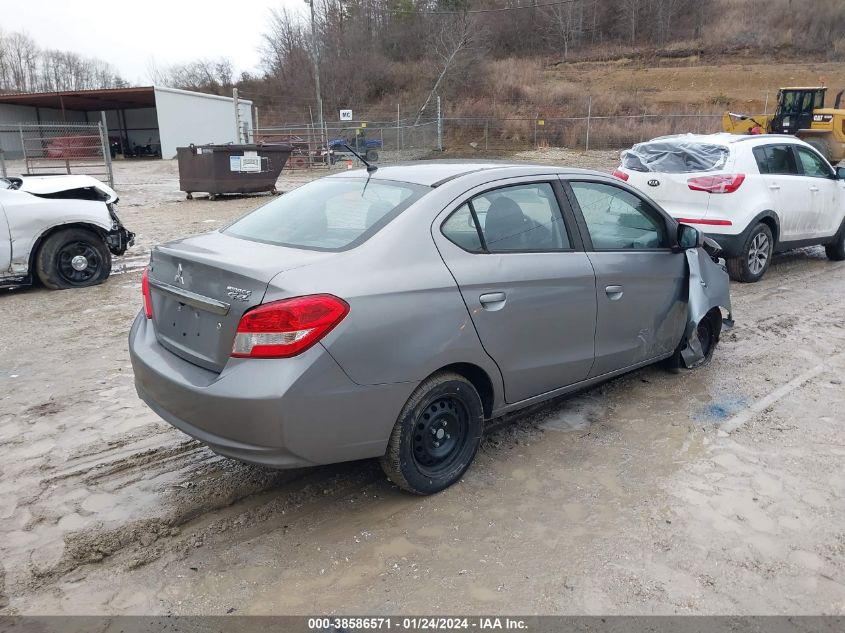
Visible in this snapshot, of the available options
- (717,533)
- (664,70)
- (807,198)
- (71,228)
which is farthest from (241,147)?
(664,70)

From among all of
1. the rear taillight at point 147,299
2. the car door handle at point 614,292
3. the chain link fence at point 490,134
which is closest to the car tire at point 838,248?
the car door handle at point 614,292

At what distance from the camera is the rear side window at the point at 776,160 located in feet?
25.7

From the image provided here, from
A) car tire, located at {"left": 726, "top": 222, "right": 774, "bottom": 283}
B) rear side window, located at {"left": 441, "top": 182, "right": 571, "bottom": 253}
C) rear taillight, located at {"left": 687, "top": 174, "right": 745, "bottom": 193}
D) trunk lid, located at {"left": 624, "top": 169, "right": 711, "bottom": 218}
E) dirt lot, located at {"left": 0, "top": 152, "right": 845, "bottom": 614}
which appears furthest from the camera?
car tire, located at {"left": 726, "top": 222, "right": 774, "bottom": 283}

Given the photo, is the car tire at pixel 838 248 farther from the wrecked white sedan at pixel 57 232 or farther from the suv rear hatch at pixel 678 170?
the wrecked white sedan at pixel 57 232

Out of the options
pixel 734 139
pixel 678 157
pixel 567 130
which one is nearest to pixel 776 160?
pixel 734 139

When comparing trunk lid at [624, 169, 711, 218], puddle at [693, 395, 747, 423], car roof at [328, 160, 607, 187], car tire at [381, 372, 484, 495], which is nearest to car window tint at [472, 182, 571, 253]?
car roof at [328, 160, 607, 187]

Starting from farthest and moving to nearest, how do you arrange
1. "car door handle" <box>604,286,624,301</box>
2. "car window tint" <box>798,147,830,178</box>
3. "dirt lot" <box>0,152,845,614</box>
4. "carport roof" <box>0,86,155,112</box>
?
"carport roof" <box>0,86,155,112</box>, "car window tint" <box>798,147,830,178</box>, "car door handle" <box>604,286,624,301</box>, "dirt lot" <box>0,152,845,614</box>

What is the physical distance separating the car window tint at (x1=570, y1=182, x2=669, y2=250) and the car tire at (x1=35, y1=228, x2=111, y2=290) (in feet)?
20.6

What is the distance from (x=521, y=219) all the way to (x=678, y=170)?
5.13 metres

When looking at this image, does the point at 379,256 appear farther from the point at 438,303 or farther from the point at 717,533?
the point at 717,533

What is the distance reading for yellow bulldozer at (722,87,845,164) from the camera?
21.0 m

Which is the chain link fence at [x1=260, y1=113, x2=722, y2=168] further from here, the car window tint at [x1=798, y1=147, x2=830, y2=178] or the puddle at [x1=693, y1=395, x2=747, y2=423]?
the puddle at [x1=693, y1=395, x2=747, y2=423]

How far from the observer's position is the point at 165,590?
2670 mm

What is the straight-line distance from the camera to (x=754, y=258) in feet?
26.0
